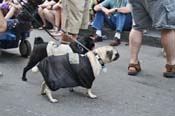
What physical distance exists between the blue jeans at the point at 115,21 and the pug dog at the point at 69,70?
4389mm

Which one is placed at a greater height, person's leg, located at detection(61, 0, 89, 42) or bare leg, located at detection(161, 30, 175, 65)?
person's leg, located at detection(61, 0, 89, 42)

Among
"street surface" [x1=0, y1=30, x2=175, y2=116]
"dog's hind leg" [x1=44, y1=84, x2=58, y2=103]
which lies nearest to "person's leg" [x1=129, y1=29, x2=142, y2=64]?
"street surface" [x1=0, y1=30, x2=175, y2=116]

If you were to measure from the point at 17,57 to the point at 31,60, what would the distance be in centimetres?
180

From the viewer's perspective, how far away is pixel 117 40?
920cm

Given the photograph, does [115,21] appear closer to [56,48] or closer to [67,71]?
[56,48]

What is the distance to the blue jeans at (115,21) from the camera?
9328mm

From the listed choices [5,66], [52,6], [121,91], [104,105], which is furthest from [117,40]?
[104,105]

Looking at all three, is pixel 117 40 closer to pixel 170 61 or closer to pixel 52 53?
pixel 170 61

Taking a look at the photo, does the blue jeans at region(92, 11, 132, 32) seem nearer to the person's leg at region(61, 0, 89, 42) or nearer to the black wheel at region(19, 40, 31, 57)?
the black wheel at region(19, 40, 31, 57)

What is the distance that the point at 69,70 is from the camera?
196 inches

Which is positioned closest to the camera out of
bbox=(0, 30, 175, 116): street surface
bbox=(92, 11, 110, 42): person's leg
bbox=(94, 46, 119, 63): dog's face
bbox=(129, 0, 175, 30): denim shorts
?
bbox=(0, 30, 175, 116): street surface

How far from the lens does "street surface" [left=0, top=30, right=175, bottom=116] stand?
4.72 metres

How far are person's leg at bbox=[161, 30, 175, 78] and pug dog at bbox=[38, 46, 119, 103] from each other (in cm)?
140

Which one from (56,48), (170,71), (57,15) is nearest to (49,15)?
(57,15)
